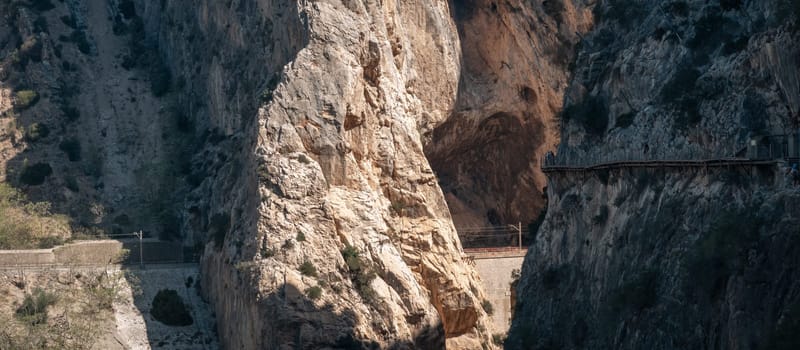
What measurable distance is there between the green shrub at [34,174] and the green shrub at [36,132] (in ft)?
8.47

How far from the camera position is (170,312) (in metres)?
78.7

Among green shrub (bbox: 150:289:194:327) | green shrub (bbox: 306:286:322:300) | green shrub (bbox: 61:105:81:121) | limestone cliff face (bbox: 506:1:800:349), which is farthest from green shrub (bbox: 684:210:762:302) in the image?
green shrub (bbox: 61:105:81:121)

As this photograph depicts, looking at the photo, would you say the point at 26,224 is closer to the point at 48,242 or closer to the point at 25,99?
the point at 48,242

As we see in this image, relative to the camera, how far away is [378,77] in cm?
8169

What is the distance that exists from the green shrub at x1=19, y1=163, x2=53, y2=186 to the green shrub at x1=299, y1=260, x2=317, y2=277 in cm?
2034

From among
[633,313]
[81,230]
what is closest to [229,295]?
[81,230]

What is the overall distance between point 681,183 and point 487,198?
39.8 metres

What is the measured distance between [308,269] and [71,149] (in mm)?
22786

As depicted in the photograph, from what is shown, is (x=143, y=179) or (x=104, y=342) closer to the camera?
(x=104, y=342)

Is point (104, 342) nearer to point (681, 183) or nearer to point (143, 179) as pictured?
point (143, 179)

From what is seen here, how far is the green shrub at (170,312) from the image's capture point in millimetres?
78562

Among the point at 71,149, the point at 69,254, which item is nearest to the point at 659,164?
the point at 69,254

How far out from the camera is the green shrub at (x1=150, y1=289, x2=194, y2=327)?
7856 cm

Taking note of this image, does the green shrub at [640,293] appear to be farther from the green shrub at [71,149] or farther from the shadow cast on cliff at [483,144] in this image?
the green shrub at [71,149]
